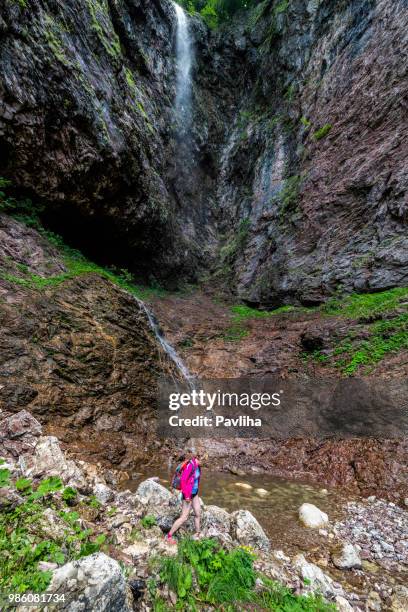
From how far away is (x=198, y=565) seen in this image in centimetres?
276

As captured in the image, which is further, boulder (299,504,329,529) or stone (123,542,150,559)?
boulder (299,504,329,529)

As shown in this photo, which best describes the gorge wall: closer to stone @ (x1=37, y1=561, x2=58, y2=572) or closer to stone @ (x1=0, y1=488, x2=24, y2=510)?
stone @ (x1=0, y1=488, x2=24, y2=510)

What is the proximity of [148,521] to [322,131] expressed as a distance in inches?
624

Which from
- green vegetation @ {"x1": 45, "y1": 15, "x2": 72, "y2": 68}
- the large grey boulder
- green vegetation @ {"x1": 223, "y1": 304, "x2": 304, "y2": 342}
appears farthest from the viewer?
green vegetation @ {"x1": 223, "y1": 304, "x2": 304, "y2": 342}

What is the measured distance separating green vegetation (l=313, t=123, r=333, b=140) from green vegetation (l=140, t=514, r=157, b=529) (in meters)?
15.7

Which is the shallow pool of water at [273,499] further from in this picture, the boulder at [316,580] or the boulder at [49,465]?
the boulder at [49,465]

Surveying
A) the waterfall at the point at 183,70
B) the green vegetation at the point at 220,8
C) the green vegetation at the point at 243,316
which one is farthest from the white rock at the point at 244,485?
the green vegetation at the point at 220,8

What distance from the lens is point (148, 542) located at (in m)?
3.00

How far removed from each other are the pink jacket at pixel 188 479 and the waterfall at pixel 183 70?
20.2 meters

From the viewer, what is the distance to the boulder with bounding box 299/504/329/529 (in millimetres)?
4418

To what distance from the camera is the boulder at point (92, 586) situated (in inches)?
76.9

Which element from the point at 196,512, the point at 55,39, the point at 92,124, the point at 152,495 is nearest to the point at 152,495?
the point at 152,495

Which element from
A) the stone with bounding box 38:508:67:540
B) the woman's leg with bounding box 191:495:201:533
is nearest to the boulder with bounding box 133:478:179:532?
the woman's leg with bounding box 191:495:201:533

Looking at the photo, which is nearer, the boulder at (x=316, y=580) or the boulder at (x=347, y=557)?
the boulder at (x=316, y=580)
